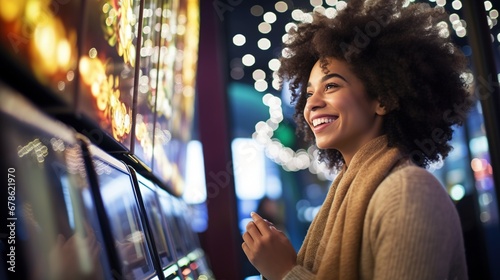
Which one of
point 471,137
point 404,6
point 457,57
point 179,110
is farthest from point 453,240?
point 471,137

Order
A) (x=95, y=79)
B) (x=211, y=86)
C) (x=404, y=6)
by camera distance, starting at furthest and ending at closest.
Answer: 1. (x=211, y=86)
2. (x=404, y=6)
3. (x=95, y=79)

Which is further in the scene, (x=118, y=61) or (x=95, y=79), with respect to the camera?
(x=118, y=61)

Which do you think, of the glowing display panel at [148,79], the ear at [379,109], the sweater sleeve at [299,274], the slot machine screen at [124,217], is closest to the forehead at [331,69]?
the ear at [379,109]

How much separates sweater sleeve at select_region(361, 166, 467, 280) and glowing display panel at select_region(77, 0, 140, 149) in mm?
844

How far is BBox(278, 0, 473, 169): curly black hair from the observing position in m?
1.59

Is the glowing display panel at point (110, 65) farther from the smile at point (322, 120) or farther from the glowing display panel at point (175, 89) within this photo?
the glowing display panel at point (175, 89)

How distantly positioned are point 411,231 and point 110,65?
3.74 feet

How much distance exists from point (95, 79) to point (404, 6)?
1.09 metres

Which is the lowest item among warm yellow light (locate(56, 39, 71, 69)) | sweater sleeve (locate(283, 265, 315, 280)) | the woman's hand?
sweater sleeve (locate(283, 265, 315, 280))

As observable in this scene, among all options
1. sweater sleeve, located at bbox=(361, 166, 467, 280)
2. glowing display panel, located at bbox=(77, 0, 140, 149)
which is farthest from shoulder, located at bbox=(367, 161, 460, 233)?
glowing display panel, located at bbox=(77, 0, 140, 149)

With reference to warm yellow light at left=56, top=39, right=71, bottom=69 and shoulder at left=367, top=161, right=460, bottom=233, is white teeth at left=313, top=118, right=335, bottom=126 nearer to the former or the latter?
shoulder at left=367, top=161, right=460, bottom=233

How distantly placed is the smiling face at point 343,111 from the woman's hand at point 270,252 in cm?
33

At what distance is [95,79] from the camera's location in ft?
5.14

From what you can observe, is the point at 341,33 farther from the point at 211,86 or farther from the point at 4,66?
the point at 211,86
